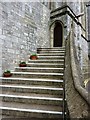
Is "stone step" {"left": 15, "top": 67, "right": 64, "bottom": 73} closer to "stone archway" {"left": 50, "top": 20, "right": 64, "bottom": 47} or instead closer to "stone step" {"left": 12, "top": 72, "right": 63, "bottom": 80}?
"stone step" {"left": 12, "top": 72, "right": 63, "bottom": 80}

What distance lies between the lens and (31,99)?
3.70 m

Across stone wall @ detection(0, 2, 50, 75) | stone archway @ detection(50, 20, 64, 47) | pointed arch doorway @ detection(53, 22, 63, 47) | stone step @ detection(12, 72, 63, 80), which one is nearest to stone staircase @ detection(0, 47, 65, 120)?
stone step @ detection(12, 72, 63, 80)

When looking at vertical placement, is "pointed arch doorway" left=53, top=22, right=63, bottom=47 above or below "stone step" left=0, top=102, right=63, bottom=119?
above

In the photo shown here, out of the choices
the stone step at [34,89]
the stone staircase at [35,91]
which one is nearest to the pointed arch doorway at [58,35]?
the stone staircase at [35,91]

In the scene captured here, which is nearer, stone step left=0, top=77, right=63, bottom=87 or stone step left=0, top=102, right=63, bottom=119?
stone step left=0, top=102, right=63, bottom=119

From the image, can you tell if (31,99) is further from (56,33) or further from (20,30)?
(56,33)

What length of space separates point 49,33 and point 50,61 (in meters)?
3.46

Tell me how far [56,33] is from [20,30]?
3599 millimetres

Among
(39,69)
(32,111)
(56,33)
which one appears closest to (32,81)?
(39,69)

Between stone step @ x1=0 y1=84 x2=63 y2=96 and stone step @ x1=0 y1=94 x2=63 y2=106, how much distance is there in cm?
29

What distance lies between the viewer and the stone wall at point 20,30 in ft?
17.3

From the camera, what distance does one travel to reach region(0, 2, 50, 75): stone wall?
526 centimetres

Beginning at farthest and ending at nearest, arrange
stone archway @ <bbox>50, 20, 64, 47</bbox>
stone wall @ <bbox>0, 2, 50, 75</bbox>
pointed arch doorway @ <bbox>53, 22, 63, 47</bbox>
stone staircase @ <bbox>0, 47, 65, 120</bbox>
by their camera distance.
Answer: pointed arch doorway @ <bbox>53, 22, 63, 47</bbox>, stone archway @ <bbox>50, 20, 64, 47</bbox>, stone wall @ <bbox>0, 2, 50, 75</bbox>, stone staircase @ <bbox>0, 47, 65, 120</bbox>

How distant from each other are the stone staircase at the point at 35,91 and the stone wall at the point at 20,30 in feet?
1.72
